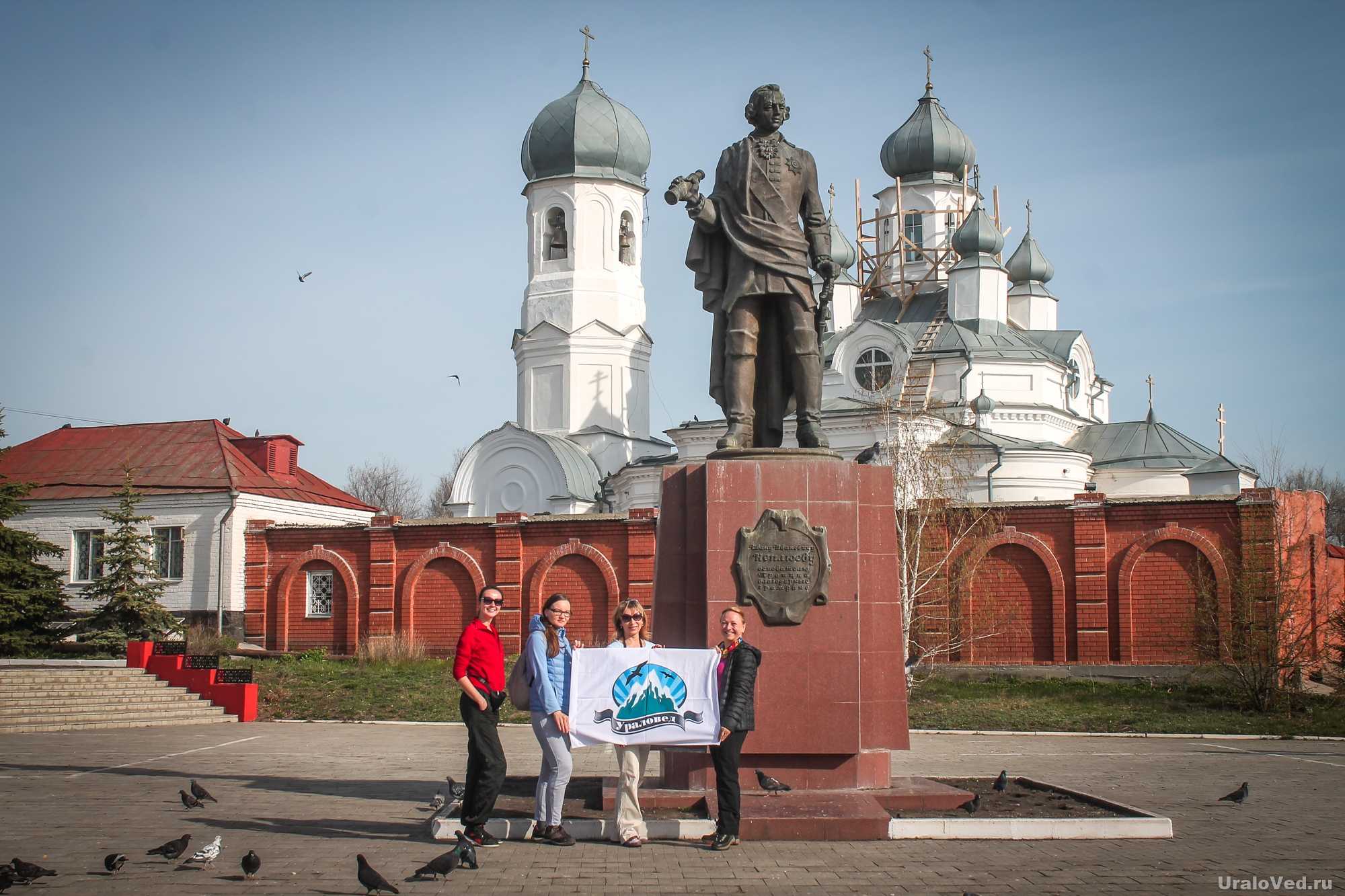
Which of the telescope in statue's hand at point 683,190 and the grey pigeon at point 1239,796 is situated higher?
the telescope in statue's hand at point 683,190

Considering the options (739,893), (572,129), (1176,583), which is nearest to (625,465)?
(572,129)

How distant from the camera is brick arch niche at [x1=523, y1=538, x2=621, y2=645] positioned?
27.2 meters

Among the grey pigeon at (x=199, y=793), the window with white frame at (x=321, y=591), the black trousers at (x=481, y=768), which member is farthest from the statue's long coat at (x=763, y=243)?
the window with white frame at (x=321, y=591)

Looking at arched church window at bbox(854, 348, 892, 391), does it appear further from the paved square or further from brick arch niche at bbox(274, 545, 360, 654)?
the paved square

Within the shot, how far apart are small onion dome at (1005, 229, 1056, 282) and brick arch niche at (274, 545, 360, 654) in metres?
26.7

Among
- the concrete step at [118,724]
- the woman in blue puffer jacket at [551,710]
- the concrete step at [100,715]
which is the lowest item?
the concrete step at [118,724]

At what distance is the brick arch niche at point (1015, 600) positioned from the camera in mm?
25062

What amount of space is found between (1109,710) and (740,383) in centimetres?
1253

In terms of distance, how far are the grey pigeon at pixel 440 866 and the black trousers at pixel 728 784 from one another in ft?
4.85

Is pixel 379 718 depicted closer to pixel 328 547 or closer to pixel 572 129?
pixel 328 547

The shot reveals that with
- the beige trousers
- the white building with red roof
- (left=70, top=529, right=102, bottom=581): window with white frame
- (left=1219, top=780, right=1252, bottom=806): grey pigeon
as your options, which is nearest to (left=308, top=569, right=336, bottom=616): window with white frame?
the white building with red roof

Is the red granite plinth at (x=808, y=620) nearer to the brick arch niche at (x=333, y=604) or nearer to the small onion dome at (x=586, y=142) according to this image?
the brick arch niche at (x=333, y=604)

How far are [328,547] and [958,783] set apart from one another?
870 inches

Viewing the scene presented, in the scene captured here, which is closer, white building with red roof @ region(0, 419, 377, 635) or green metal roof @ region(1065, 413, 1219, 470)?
white building with red roof @ region(0, 419, 377, 635)
